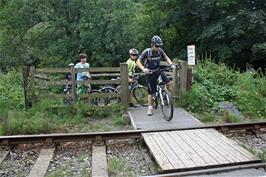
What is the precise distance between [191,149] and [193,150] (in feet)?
0.20

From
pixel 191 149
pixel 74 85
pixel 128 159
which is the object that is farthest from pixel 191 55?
pixel 128 159

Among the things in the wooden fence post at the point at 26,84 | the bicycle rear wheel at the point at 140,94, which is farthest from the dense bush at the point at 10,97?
the bicycle rear wheel at the point at 140,94

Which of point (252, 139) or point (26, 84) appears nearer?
point (252, 139)

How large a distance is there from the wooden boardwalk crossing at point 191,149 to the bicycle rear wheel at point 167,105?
0.25m

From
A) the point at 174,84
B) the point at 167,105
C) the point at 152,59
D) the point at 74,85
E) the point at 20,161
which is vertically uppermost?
the point at 152,59

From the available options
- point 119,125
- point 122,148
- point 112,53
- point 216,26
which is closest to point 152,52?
point 119,125

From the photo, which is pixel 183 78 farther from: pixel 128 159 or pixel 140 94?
pixel 128 159

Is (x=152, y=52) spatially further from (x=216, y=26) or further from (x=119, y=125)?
(x=216, y=26)

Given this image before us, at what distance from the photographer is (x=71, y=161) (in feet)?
20.5

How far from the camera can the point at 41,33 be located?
23875mm

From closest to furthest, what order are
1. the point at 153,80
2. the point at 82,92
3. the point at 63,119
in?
1. the point at 153,80
2. the point at 63,119
3. the point at 82,92

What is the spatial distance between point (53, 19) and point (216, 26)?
35.3 ft

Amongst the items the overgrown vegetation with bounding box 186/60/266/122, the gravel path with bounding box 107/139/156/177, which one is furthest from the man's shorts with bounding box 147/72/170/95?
the gravel path with bounding box 107/139/156/177

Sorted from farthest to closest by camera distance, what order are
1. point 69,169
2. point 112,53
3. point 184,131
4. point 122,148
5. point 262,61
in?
1. point 262,61
2. point 112,53
3. point 184,131
4. point 122,148
5. point 69,169
